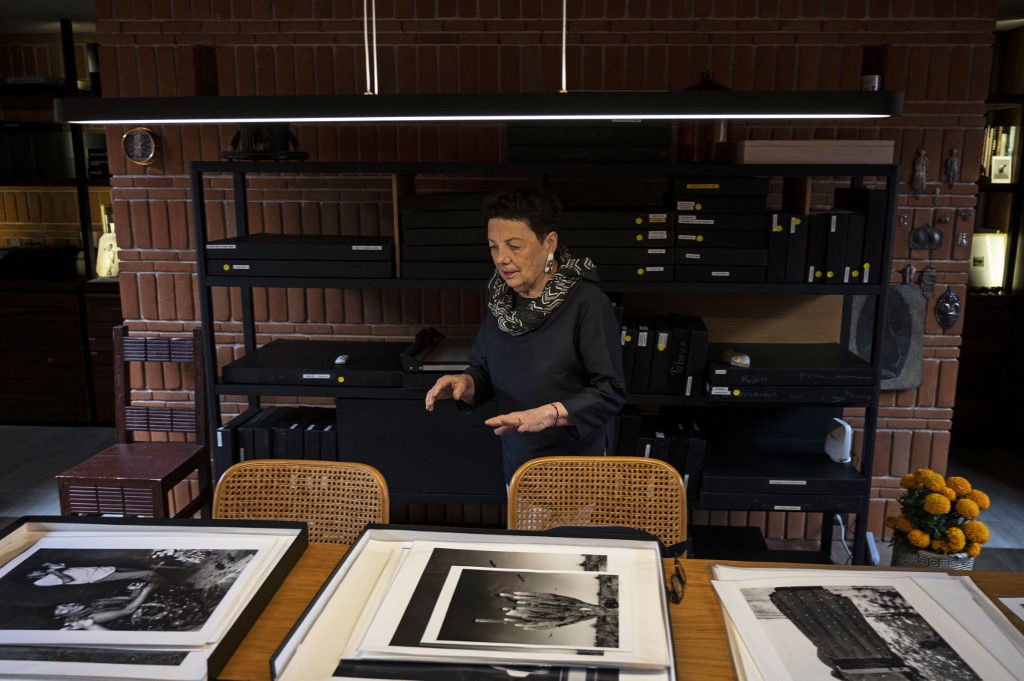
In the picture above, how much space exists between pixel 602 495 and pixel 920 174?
84.5 inches

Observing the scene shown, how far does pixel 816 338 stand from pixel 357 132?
207cm

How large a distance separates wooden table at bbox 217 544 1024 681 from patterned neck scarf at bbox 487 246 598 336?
825 mm

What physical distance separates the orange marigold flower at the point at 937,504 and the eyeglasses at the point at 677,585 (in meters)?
1.66

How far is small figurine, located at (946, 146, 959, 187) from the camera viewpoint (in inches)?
124

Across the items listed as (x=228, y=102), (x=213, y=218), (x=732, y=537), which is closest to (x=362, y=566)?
(x=228, y=102)

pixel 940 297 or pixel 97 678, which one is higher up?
pixel 940 297

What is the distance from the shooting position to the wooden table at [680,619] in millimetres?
1200

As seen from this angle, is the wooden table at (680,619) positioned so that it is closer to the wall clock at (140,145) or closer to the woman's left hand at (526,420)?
the woman's left hand at (526,420)

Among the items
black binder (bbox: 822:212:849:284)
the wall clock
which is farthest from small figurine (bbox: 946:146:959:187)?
the wall clock

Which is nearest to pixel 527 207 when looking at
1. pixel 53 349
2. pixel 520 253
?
pixel 520 253

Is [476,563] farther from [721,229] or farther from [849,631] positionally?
[721,229]

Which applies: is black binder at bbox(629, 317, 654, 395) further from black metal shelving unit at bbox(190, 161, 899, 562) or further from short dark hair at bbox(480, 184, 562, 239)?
short dark hair at bbox(480, 184, 562, 239)

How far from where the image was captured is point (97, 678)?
112 cm

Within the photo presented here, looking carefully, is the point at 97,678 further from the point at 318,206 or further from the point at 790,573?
the point at 318,206
